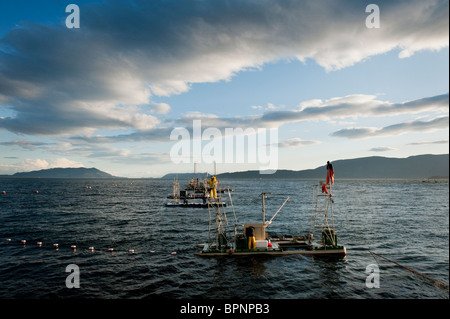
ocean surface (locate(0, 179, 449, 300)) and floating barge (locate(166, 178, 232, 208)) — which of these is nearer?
ocean surface (locate(0, 179, 449, 300))

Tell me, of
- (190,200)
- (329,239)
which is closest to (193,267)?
(329,239)

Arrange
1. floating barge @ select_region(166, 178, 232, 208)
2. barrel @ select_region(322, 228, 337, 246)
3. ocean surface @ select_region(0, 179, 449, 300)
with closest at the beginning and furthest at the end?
ocean surface @ select_region(0, 179, 449, 300)
barrel @ select_region(322, 228, 337, 246)
floating barge @ select_region(166, 178, 232, 208)

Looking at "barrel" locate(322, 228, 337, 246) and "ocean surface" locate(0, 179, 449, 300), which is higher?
"barrel" locate(322, 228, 337, 246)

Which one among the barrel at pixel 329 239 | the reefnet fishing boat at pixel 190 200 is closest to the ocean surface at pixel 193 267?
the barrel at pixel 329 239

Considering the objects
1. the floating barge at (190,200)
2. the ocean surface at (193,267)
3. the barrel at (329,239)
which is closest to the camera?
the ocean surface at (193,267)

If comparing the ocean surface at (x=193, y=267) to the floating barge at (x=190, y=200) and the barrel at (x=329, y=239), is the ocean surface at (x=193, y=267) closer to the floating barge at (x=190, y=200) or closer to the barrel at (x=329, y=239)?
the barrel at (x=329, y=239)

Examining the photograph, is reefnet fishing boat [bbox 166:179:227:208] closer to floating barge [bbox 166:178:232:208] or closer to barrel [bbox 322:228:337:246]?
floating barge [bbox 166:178:232:208]

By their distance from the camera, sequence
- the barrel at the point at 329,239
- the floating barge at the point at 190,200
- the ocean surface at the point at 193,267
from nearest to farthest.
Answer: the ocean surface at the point at 193,267
the barrel at the point at 329,239
the floating barge at the point at 190,200

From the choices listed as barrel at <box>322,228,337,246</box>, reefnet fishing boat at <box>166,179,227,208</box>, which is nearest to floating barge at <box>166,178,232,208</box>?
reefnet fishing boat at <box>166,179,227,208</box>

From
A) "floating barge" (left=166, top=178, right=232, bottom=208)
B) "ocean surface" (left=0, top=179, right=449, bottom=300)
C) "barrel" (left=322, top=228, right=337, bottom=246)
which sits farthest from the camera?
"floating barge" (left=166, top=178, right=232, bottom=208)

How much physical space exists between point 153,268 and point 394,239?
40115mm

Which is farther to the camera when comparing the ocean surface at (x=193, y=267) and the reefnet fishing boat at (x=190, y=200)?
the reefnet fishing boat at (x=190, y=200)
